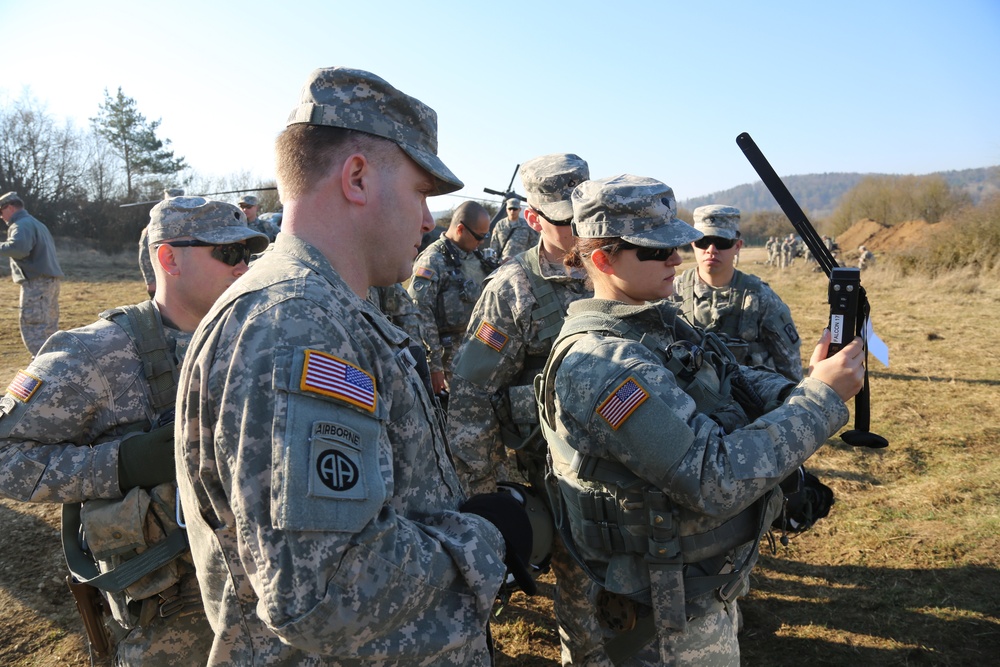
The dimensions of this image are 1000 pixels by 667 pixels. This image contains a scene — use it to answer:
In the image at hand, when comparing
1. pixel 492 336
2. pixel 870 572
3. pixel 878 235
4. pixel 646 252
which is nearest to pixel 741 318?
pixel 870 572

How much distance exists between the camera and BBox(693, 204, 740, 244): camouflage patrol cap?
5094 millimetres

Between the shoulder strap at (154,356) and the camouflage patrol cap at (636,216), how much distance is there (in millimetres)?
1619

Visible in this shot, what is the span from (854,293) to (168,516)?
8.11ft

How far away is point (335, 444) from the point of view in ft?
3.81

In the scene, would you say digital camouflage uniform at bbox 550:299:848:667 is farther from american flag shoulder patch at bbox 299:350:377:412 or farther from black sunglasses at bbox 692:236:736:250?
black sunglasses at bbox 692:236:736:250

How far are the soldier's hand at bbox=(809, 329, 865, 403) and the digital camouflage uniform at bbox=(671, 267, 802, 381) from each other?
242cm

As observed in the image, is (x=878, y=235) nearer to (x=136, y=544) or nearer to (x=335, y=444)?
(x=136, y=544)

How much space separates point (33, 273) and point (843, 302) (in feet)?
33.0

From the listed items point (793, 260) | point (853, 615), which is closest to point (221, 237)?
point (853, 615)

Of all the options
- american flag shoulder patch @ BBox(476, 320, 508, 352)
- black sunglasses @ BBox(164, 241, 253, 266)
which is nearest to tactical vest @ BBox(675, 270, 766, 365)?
american flag shoulder patch @ BBox(476, 320, 508, 352)

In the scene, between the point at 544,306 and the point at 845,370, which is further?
the point at 544,306

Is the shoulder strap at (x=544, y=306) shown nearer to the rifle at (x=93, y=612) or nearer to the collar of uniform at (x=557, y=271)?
the collar of uniform at (x=557, y=271)

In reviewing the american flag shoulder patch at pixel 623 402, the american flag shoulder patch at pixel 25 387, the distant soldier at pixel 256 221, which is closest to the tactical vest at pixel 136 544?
the american flag shoulder patch at pixel 25 387

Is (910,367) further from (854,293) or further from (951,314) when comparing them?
(854,293)
